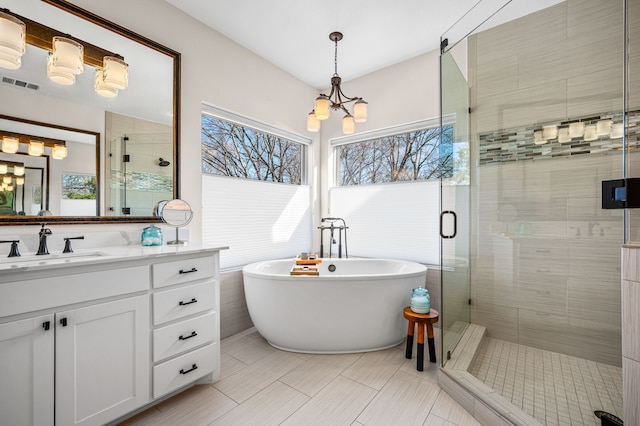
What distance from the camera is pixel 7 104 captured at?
1.55 meters

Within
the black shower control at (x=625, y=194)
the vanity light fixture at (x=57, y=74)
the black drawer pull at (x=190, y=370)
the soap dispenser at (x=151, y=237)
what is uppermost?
the vanity light fixture at (x=57, y=74)

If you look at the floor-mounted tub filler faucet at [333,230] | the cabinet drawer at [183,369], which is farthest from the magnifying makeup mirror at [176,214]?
the floor-mounted tub filler faucet at [333,230]

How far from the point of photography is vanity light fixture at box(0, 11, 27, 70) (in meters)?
1.43

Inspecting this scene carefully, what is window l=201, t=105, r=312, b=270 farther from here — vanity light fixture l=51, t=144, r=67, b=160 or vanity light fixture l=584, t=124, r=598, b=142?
vanity light fixture l=584, t=124, r=598, b=142

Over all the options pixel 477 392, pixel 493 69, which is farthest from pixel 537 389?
pixel 493 69

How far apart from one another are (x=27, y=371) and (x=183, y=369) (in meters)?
0.70

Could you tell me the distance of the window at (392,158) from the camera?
300 centimetres

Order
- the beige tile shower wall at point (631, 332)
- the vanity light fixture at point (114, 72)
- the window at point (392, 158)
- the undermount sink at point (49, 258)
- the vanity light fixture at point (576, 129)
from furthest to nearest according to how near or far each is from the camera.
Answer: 1. the window at point (392, 158)
2. the vanity light fixture at point (576, 129)
3. the vanity light fixture at point (114, 72)
4. the undermount sink at point (49, 258)
5. the beige tile shower wall at point (631, 332)

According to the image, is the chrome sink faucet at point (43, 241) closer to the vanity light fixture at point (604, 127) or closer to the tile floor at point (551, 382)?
the tile floor at point (551, 382)

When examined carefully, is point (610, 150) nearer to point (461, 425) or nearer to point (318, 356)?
point (461, 425)

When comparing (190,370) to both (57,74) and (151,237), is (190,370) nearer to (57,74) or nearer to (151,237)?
(151,237)

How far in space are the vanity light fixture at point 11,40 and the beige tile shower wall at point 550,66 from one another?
3002 millimetres

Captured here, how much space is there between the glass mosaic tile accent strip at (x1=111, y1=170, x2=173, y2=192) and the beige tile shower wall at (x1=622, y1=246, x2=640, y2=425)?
2608mm

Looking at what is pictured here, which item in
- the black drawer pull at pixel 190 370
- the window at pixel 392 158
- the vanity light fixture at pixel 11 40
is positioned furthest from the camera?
the window at pixel 392 158
